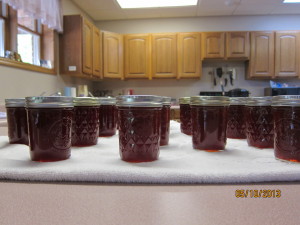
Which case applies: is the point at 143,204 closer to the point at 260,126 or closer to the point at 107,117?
the point at 260,126

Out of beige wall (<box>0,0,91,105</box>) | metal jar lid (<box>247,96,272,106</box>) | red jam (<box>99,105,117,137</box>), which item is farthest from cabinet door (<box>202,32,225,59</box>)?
metal jar lid (<box>247,96,272,106</box>)

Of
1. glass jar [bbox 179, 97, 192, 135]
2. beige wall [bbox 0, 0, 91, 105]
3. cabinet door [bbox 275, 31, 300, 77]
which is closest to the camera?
glass jar [bbox 179, 97, 192, 135]

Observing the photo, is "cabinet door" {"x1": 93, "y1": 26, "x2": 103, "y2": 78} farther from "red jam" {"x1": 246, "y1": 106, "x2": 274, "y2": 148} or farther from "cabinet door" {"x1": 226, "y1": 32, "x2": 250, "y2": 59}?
"red jam" {"x1": 246, "y1": 106, "x2": 274, "y2": 148}

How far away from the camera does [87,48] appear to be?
11.0 ft

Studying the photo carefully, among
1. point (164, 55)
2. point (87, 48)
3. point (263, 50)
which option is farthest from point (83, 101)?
point (263, 50)

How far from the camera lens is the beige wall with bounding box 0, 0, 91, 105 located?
2272 millimetres

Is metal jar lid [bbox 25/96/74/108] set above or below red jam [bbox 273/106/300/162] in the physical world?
above

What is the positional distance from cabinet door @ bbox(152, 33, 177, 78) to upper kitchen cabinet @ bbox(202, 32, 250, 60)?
48 centimetres

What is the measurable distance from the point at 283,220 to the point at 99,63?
382 centimetres

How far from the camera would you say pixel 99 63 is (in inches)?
152

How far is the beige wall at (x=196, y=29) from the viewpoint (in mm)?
4203

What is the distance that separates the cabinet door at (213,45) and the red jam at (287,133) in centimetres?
362

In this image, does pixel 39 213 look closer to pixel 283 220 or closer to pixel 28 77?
pixel 283 220

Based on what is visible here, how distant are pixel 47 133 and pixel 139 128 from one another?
0.57 ft
